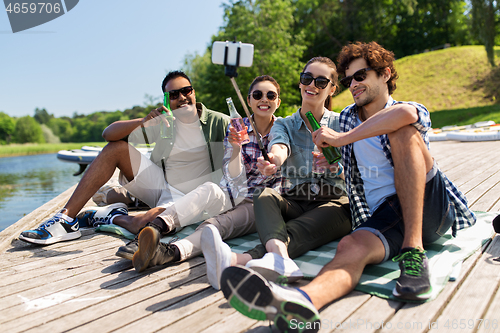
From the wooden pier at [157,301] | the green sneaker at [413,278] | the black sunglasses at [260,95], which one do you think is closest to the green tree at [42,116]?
the black sunglasses at [260,95]

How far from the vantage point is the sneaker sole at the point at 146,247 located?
2.09m

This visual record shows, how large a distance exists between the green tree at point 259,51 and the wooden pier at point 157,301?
24.1 m

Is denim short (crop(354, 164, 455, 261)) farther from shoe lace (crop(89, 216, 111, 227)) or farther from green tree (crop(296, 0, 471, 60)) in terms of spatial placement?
green tree (crop(296, 0, 471, 60))

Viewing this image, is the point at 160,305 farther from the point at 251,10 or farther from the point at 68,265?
the point at 251,10

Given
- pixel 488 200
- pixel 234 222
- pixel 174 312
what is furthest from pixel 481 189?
pixel 174 312

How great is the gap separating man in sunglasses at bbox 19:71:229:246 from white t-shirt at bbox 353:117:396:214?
55.9 inches

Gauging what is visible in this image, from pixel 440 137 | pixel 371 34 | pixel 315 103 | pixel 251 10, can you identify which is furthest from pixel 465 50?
pixel 315 103

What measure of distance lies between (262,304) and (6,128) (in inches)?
3384

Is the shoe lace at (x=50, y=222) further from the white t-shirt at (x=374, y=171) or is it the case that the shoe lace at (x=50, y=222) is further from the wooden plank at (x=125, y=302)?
the white t-shirt at (x=374, y=171)

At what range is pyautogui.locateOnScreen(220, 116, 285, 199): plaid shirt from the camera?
282 cm

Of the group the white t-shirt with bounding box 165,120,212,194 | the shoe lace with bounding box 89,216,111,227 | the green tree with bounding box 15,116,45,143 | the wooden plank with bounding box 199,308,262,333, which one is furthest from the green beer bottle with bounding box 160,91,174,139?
the green tree with bounding box 15,116,45,143

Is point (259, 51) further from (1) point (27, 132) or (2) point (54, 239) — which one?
(1) point (27, 132)

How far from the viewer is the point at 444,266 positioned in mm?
1932

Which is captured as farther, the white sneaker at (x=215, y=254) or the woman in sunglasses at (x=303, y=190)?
the woman in sunglasses at (x=303, y=190)
